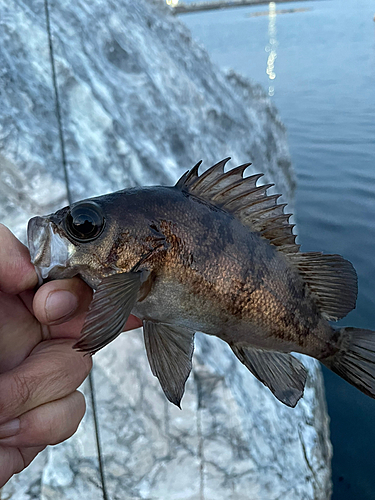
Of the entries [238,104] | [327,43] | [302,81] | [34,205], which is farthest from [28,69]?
[327,43]

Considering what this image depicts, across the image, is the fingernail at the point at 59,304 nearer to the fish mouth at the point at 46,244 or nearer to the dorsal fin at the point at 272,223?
the fish mouth at the point at 46,244

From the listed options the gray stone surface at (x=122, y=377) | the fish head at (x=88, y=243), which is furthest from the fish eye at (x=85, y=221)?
the gray stone surface at (x=122, y=377)

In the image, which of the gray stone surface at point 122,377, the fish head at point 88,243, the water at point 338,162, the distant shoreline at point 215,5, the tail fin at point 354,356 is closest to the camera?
the fish head at point 88,243

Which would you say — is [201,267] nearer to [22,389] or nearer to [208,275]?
[208,275]

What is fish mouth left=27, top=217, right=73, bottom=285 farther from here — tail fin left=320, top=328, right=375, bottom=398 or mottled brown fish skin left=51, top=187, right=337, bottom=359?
tail fin left=320, top=328, right=375, bottom=398

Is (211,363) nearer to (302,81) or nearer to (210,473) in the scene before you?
(210,473)

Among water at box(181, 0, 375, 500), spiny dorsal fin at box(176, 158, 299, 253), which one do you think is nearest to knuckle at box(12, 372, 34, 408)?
spiny dorsal fin at box(176, 158, 299, 253)
